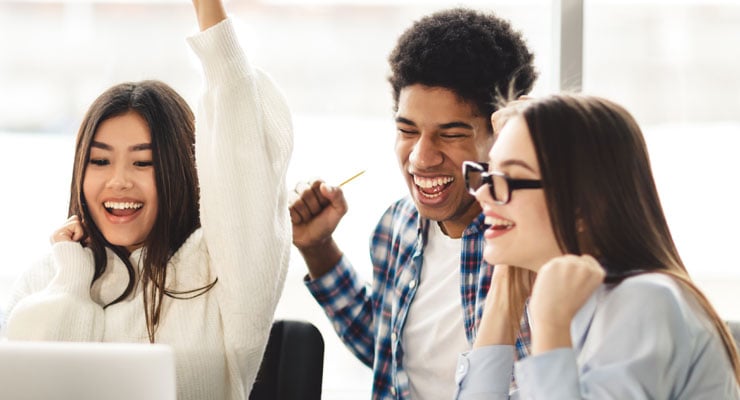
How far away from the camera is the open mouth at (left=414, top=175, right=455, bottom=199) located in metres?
1.93

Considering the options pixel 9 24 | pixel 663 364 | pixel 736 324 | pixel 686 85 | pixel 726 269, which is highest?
pixel 9 24

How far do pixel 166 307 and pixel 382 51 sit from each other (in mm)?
1558

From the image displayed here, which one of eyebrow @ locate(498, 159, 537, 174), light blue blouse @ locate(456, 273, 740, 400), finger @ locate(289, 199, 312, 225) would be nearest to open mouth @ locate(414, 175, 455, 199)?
finger @ locate(289, 199, 312, 225)

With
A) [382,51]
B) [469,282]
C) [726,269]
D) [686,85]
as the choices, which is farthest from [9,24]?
[726,269]

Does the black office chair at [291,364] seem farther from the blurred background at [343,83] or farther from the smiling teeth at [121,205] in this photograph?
the blurred background at [343,83]

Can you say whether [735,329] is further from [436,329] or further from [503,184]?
[503,184]

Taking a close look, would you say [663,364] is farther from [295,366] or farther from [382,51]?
[382,51]

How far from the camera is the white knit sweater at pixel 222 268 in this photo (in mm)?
1698

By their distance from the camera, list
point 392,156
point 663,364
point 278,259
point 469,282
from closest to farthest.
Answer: point 663,364 < point 278,259 < point 469,282 < point 392,156

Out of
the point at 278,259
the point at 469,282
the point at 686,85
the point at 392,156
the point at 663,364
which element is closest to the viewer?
the point at 663,364

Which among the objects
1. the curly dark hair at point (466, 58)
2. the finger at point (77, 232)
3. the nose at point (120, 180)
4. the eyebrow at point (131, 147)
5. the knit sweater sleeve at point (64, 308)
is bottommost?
the knit sweater sleeve at point (64, 308)

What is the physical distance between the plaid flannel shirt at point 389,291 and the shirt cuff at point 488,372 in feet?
1.10

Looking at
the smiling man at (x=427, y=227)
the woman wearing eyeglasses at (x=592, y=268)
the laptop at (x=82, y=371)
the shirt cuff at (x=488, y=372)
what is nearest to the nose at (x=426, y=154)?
the smiling man at (x=427, y=227)

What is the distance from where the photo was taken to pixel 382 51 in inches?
122
